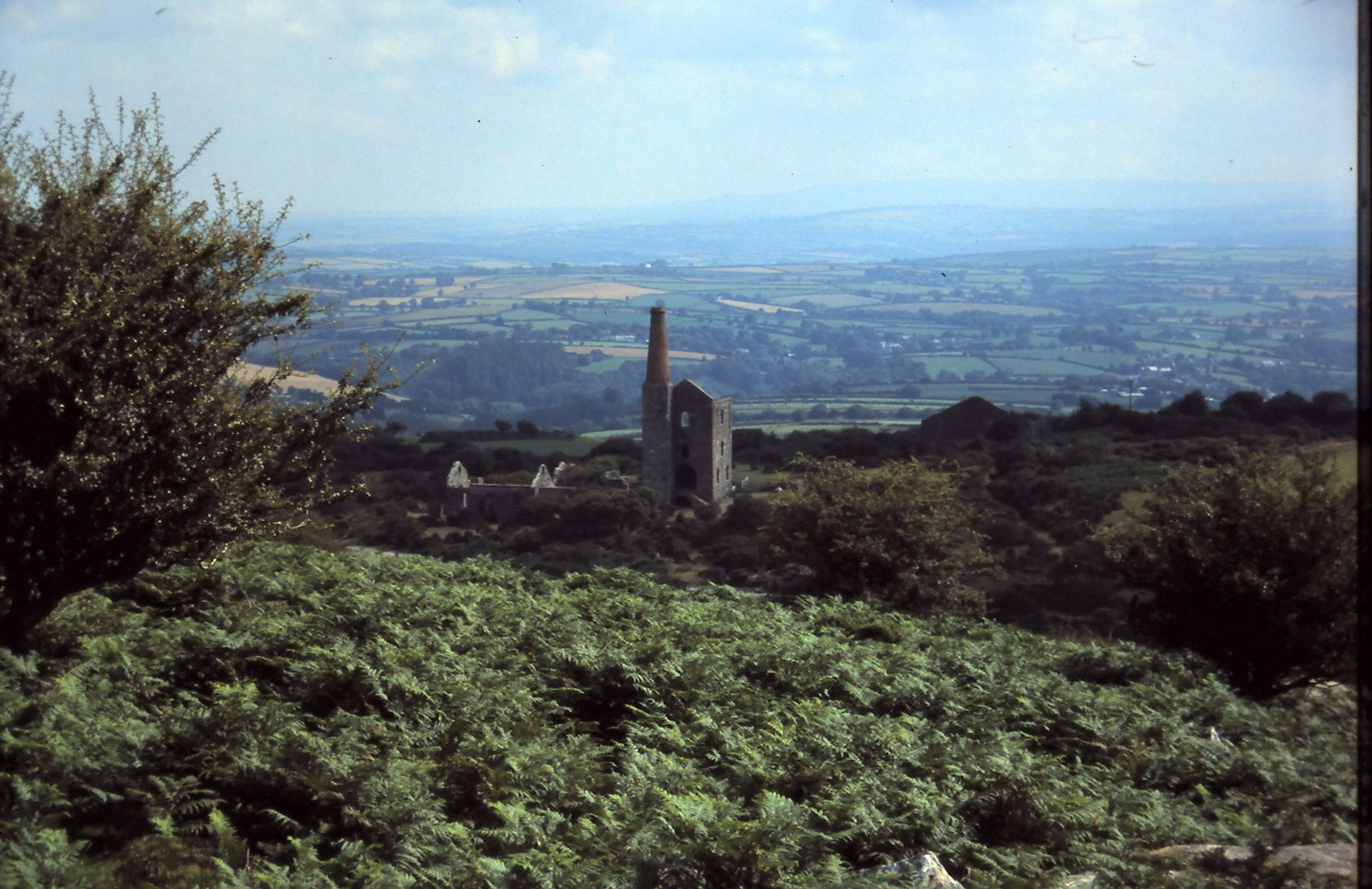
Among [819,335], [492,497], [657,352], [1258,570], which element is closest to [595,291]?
[819,335]

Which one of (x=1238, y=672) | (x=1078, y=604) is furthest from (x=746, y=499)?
(x=1238, y=672)

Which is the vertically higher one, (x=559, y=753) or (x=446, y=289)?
(x=446, y=289)

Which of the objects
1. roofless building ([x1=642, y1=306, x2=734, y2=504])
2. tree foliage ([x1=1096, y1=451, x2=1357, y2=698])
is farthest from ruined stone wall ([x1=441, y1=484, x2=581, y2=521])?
tree foliage ([x1=1096, y1=451, x2=1357, y2=698])

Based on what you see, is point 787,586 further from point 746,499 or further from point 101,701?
point 746,499

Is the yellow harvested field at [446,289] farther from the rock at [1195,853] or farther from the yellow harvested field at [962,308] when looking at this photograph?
the rock at [1195,853]

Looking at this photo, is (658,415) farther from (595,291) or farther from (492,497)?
(595,291)

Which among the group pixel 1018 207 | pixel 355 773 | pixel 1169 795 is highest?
pixel 1018 207
